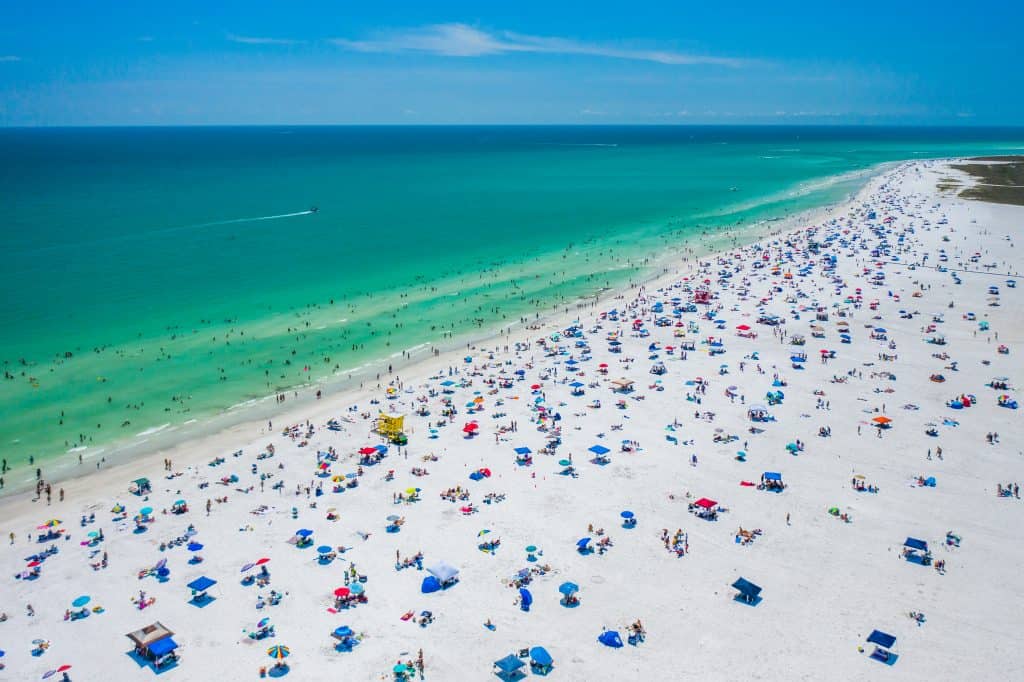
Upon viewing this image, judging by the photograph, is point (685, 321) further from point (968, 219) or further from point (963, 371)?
point (968, 219)

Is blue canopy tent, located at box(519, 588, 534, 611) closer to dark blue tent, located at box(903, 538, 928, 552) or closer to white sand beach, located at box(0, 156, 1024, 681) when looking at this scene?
white sand beach, located at box(0, 156, 1024, 681)

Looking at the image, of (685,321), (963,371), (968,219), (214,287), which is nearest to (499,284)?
(685,321)

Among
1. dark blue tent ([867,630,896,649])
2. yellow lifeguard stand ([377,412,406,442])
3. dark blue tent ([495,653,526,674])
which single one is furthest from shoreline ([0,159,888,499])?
dark blue tent ([867,630,896,649])

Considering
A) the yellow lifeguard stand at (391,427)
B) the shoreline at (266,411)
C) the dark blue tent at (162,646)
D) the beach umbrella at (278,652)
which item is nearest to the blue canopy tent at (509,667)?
the beach umbrella at (278,652)

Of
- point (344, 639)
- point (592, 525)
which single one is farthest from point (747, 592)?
point (344, 639)

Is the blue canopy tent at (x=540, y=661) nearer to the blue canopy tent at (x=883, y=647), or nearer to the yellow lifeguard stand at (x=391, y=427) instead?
the blue canopy tent at (x=883, y=647)

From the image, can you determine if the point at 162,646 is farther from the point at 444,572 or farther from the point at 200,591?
the point at 444,572
